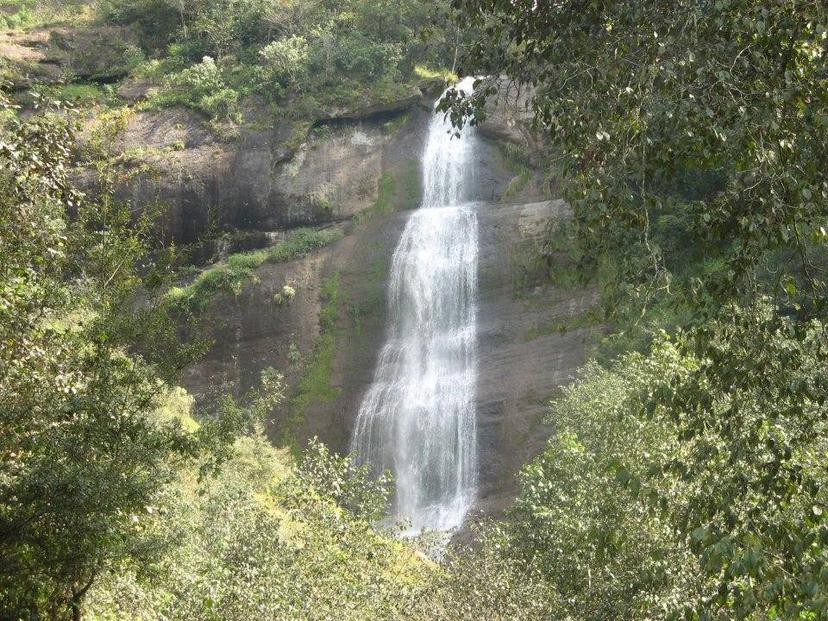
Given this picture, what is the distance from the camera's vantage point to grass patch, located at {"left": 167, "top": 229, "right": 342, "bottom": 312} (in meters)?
32.0

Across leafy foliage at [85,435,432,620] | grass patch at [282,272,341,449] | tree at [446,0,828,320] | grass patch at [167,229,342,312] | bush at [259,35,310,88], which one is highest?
bush at [259,35,310,88]

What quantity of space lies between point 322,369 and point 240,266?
20.3 ft

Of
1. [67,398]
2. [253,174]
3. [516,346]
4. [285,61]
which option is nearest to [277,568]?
[67,398]

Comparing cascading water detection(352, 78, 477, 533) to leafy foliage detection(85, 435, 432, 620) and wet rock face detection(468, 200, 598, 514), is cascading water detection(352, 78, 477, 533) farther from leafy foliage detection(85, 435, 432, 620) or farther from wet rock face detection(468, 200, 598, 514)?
leafy foliage detection(85, 435, 432, 620)

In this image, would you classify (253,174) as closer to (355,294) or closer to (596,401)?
(355,294)

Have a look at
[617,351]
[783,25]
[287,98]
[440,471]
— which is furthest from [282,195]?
[783,25]

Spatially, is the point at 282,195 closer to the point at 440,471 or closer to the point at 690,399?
the point at 440,471

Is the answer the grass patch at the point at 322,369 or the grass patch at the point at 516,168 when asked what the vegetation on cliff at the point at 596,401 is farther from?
the grass patch at the point at 516,168

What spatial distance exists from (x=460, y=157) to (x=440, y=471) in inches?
603

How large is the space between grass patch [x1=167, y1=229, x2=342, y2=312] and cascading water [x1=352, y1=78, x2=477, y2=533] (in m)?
3.84

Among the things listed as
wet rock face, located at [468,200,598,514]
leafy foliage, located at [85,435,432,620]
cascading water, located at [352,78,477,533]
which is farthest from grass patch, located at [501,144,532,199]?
leafy foliage, located at [85,435,432,620]

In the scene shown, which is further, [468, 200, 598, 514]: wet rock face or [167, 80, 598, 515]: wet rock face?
[167, 80, 598, 515]: wet rock face

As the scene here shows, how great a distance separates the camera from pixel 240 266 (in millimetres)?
32844

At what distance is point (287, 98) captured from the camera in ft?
123
